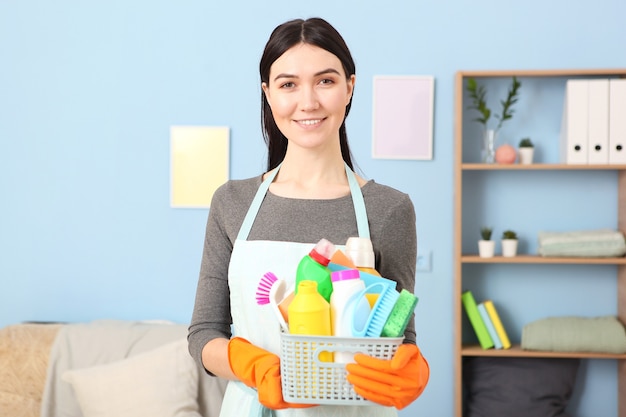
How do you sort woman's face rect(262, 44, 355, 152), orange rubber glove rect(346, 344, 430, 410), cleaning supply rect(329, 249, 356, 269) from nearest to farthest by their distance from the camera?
orange rubber glove rect(346, 344, 430, 410), cleaning supply rect(329, 249, 356, 269), woman's face rect(262, 44, 355, 152)

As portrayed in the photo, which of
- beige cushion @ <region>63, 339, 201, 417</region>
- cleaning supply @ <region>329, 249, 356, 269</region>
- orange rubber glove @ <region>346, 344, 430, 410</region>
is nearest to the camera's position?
orange rubber glove @ <region>346, 344, 430, 410</region>

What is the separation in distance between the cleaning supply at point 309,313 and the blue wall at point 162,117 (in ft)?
7.01

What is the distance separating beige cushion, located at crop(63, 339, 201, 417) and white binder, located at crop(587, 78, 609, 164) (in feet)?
5.53

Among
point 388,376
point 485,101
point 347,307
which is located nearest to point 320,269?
point 347,307

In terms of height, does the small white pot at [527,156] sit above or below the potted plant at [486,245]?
above

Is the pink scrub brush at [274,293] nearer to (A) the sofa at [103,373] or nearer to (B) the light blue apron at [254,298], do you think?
(B) the light blue apron at [254,298]

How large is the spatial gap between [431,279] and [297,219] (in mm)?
1900

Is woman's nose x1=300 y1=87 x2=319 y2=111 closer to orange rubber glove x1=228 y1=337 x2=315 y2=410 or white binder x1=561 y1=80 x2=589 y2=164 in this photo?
orange rubber glove x1=228 y1=337 x2=315 y2=410

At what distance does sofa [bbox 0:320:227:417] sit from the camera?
2.77m

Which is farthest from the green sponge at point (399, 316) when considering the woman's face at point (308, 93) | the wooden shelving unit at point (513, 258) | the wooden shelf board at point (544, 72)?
the wooden shelf board at point (544, 72)

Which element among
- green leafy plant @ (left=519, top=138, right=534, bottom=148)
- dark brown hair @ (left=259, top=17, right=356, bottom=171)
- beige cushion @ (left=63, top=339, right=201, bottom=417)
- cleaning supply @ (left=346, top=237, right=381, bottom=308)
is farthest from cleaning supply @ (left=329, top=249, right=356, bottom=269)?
green leafy plant @ (left=519, top=138, right=534, bottom=148)

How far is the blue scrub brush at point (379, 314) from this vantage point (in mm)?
1111

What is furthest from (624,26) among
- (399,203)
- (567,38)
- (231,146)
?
(399,203)

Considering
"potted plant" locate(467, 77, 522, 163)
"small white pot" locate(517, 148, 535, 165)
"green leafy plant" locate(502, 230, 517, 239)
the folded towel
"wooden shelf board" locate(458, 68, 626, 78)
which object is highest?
"wooden shelf board" locate(458, 68, 626, 78)
